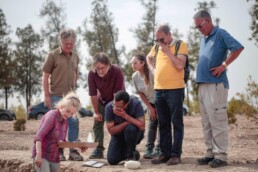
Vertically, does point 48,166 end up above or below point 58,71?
below

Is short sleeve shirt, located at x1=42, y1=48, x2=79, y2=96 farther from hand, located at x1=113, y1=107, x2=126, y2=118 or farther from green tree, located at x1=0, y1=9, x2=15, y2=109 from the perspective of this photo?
green tree, located at x1=0, y1=9, x2=15, y2=109

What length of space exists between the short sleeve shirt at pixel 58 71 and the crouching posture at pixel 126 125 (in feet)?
2.81

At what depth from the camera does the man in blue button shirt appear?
5.83 metres

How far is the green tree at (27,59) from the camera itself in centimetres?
3031

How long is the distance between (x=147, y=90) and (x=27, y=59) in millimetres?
24712

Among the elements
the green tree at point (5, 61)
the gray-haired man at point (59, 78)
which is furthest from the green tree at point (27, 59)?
the gray-haired man at point (59, 78)

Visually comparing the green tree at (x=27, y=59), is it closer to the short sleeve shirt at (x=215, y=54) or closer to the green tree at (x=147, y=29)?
the green tree at (x=147, y=29)

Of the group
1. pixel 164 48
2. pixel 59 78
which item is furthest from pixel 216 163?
pixel 59 78

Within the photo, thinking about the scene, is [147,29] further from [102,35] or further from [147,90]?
[147,90]

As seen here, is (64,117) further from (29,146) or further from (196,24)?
(29,146)

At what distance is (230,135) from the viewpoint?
40.2 feet

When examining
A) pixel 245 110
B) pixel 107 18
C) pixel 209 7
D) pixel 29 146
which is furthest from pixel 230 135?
pixel 107 18

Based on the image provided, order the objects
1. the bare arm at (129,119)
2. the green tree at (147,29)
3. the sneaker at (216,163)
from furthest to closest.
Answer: the green tree at (147,29) < the bare arm at (129,119) < the sneaker at (216,163)

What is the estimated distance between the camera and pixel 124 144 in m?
6.74
